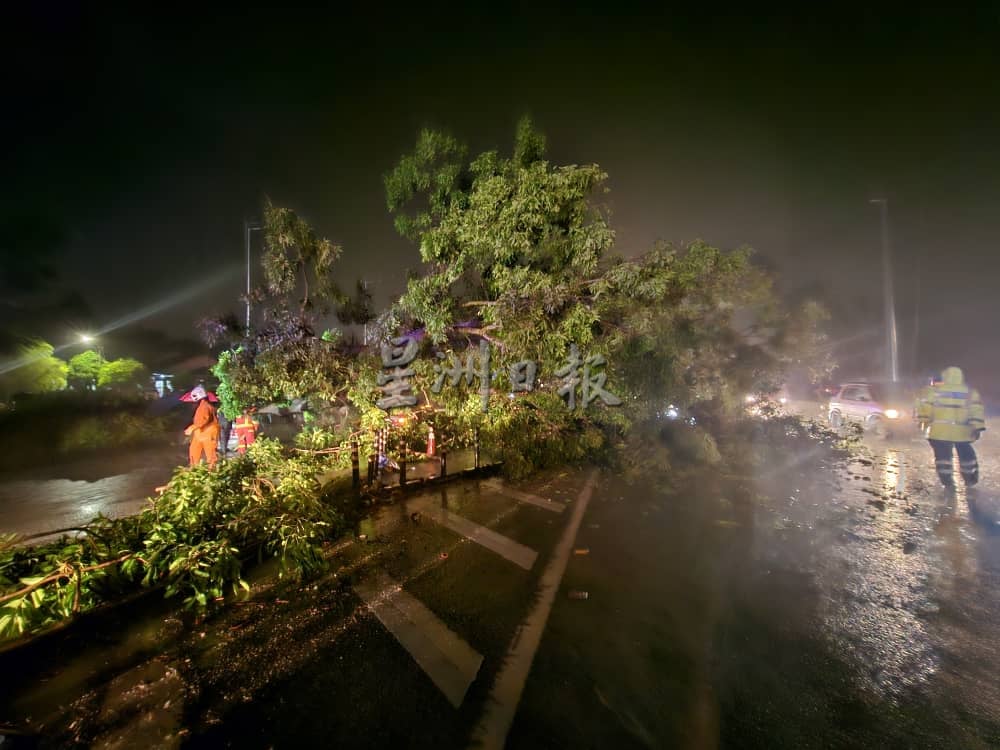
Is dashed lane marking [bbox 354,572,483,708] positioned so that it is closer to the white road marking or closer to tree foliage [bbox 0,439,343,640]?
the white road marking

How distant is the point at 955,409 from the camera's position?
6297 mm

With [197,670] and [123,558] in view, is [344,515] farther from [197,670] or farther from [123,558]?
[197,670]

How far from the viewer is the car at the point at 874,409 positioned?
39.5ft

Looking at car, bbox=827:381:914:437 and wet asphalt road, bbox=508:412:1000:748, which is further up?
car, bbox=827:381:914:437

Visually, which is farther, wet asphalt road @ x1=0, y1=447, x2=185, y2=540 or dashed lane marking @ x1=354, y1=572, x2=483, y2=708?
wet asphalt road @ x1=0, y1=447, x2=185, y2=540

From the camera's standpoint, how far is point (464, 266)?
233 inches

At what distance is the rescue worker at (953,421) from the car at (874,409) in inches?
265

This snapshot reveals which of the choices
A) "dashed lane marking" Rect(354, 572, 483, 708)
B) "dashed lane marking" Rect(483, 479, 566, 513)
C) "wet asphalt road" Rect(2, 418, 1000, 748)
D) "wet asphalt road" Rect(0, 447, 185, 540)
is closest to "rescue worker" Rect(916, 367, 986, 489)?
"wet asphalt road" Rect(2, 418, 1000, 748)

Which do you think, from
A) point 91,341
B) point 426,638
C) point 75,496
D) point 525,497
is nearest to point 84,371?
point 91,341

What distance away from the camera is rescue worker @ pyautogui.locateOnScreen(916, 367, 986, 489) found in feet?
20.6

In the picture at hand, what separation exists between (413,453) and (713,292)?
7668mm

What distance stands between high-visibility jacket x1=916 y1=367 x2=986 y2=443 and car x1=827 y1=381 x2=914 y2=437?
22.7 feet

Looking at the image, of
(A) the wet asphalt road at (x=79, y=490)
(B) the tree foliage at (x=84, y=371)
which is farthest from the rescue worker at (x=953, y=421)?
(B) the tree foliage at (x=84, y=371)

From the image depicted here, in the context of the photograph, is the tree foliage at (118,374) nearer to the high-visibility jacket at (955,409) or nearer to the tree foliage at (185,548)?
the tree foliage at (185,548)
